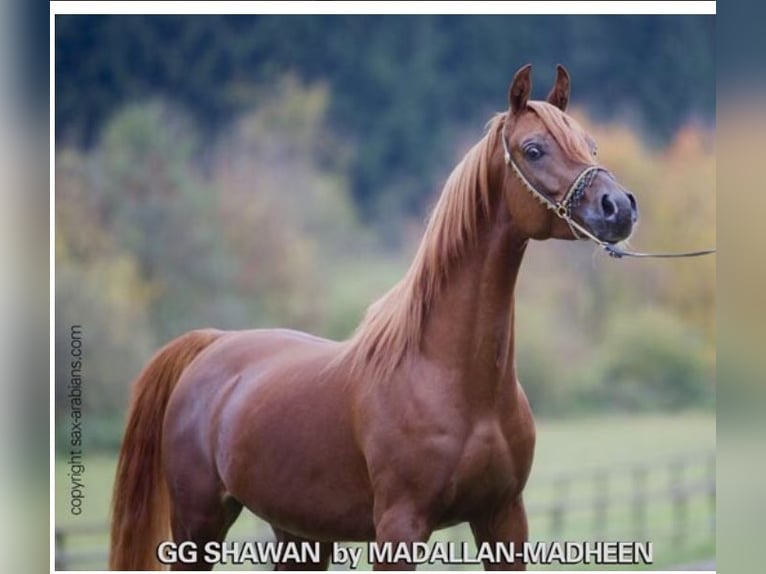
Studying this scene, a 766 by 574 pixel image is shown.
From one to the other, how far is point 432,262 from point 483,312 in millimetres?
179

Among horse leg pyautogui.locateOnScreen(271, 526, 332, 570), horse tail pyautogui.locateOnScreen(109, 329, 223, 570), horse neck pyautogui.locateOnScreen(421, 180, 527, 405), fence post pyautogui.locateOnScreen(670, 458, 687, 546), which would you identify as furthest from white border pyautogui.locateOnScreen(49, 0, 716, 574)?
horse neck pyautogui.locateOnScreen(421, 180, 527, 405)

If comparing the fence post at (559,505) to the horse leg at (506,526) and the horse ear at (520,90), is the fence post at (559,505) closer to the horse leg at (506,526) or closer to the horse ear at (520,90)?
the horse leg at (506,526)

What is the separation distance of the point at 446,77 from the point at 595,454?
1.35 meters

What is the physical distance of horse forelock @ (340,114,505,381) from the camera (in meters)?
2.74

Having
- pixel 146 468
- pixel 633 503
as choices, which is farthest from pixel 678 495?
pixel 146 468

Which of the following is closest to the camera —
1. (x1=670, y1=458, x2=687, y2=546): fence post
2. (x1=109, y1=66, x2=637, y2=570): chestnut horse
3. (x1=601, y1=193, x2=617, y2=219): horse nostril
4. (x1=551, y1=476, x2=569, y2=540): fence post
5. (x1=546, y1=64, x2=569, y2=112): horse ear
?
(x1=601, y1=193, x2=617, y2=219): horse nostril

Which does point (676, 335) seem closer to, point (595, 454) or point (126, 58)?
point (595, 454)

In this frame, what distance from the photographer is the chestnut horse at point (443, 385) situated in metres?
2.67

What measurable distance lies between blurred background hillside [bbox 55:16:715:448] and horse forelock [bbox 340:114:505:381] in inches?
25.0

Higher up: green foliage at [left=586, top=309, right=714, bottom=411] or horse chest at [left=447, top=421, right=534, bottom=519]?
green foliage at [left=586, top=309, right=714, bottom=411]

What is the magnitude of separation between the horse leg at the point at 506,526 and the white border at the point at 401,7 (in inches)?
57.2

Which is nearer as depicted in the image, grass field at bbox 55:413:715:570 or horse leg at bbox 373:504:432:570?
horse leg at bbox 373:504:432:570

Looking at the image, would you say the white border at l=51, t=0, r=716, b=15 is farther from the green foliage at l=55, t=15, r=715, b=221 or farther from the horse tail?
the horse tail

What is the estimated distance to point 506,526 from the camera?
2803mm
